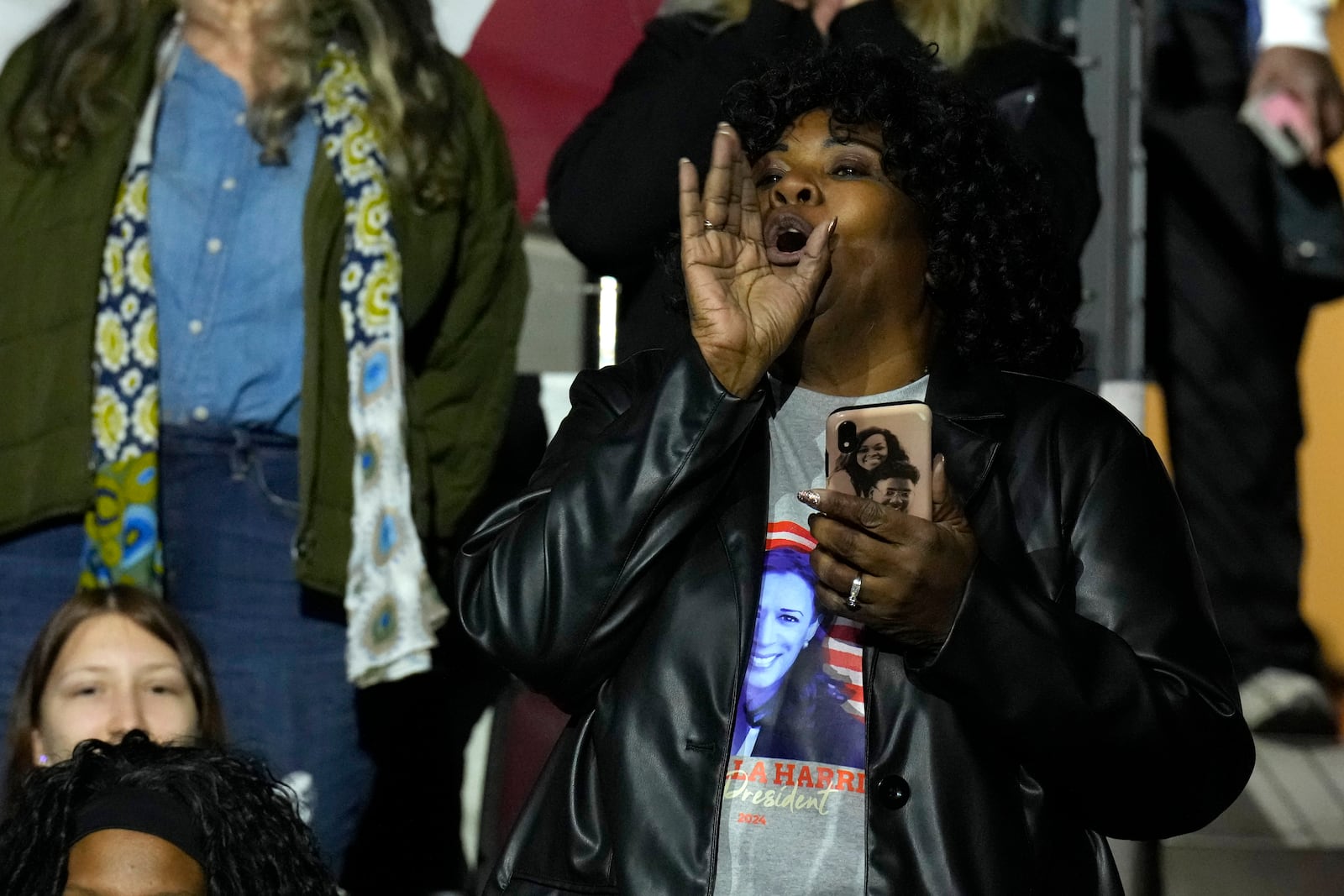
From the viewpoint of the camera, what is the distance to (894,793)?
7.06ft

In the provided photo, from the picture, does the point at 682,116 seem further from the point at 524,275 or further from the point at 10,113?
the point at 10,113

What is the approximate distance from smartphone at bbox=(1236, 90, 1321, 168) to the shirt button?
2.11 metres

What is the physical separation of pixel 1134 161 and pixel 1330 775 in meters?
1.33

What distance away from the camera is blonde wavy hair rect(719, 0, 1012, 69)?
136 inches

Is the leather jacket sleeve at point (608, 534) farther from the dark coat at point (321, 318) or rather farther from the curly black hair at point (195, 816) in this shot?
the dark coat at point (321, 318)

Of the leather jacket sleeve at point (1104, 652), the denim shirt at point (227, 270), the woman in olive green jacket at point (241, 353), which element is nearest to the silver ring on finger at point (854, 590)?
the leather jacket sleeve at point (1104, 652)

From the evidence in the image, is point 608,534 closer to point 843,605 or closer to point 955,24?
point 843,605

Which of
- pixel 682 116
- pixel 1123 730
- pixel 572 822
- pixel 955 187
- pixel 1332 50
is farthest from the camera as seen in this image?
pixel 1332 50

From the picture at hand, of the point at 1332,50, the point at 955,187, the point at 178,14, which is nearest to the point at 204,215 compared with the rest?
the point at 178,14

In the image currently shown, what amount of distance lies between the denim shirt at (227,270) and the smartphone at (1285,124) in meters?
1.77

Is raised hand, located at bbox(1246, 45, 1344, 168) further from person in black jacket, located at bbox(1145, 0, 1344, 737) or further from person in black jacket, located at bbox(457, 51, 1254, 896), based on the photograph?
person in black jacket, located at bbox(457, 51, 1254, 896)

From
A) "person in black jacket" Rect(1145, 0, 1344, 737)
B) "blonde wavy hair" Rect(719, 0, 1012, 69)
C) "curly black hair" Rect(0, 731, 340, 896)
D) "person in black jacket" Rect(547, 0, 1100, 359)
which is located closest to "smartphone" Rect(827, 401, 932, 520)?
"curly black hair" Rect(0, 731, 340, 896)

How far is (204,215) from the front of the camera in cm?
367

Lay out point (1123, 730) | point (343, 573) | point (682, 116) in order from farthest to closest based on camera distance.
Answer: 1. point (343, 573)
2. point (682, 116)
3. point (1123, 730)
